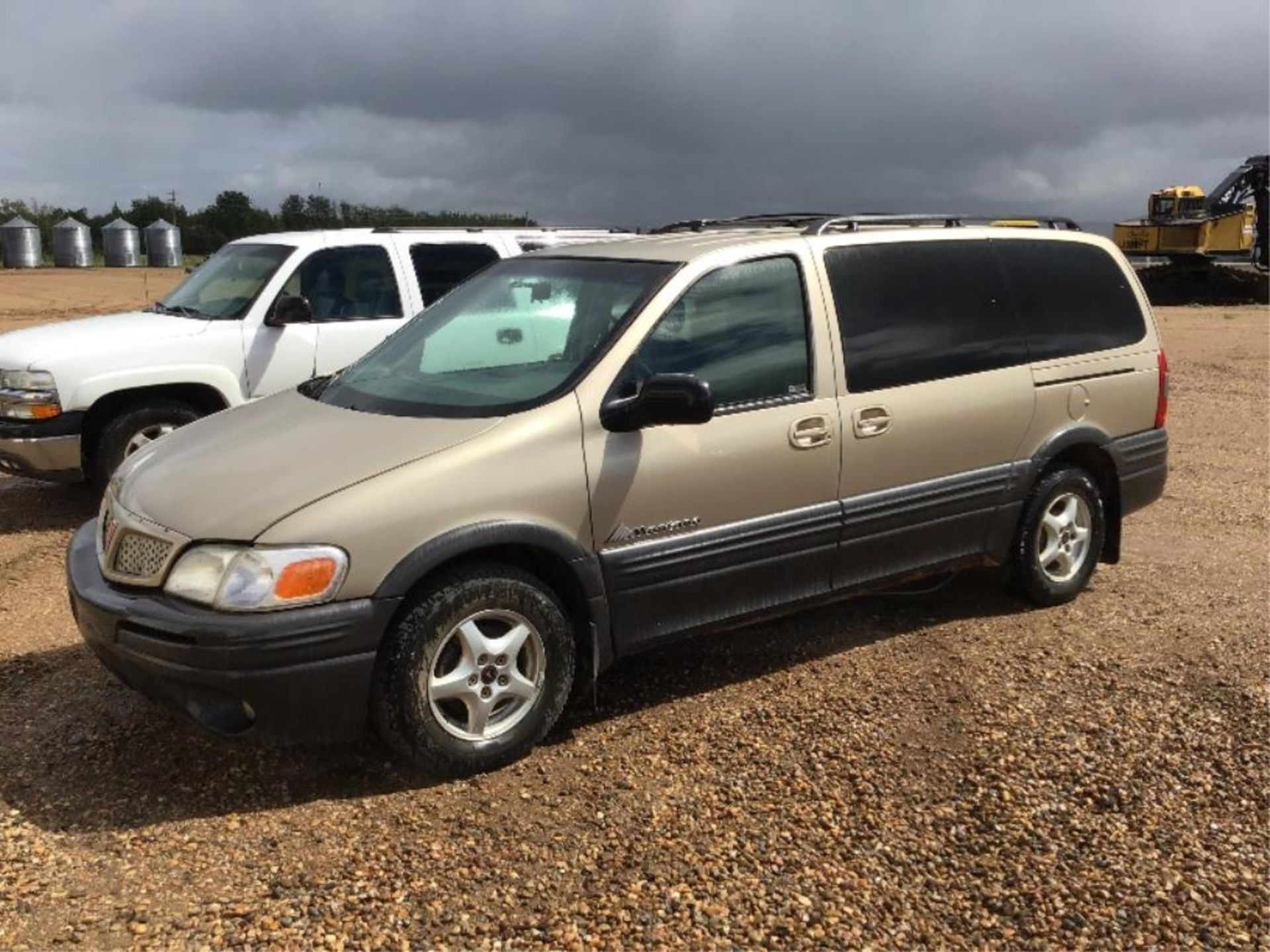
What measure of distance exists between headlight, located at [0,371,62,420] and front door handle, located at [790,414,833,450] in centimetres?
478

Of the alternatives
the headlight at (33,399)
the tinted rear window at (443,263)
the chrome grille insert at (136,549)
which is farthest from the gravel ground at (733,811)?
the tinted rear window at (443,263)

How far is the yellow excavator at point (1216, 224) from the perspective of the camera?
32188 mm

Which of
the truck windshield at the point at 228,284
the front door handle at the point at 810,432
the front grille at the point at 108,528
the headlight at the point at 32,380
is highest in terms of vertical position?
the truck windshield at the point at 228,284

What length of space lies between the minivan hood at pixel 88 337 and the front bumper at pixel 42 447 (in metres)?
0.35

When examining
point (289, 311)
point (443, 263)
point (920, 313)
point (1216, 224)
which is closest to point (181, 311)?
point (289, 311)

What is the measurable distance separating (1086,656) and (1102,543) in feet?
3.45

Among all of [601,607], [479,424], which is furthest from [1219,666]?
[479,424]

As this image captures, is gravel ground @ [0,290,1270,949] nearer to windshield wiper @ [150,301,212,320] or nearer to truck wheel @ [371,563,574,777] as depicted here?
truck wheel @ [371,563,574,777]

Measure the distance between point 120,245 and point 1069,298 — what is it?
51.6 meters

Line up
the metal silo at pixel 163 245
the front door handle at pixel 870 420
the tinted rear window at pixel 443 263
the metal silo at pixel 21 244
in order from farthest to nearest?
1. the metal silo at pixel 163 245
2. the metal silo at pixel 21 244
3. the tinted rear window at pixel 443 263
4. the front door handle at pixel 870 420

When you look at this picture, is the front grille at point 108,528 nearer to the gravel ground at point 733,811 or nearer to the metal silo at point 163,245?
the gravel ground at point 733,811

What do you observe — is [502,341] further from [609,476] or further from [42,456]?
[42,456]

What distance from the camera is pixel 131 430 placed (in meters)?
7.08

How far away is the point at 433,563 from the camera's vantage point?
11.7 feet
